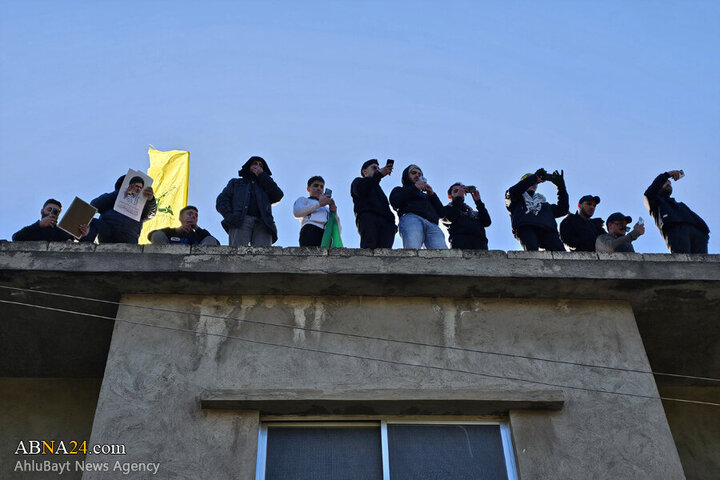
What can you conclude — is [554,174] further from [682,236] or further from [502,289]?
[502,289]

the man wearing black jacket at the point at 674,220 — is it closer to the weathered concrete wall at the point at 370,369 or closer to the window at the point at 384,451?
the weathered concrete wall at the point at 370,369

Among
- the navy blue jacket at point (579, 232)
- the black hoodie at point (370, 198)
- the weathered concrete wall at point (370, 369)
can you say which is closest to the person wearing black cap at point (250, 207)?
the black hoodie at point (370, 198)

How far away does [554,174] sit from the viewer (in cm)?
918

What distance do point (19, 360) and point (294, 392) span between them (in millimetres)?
2646

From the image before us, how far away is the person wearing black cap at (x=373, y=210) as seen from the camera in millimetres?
8234

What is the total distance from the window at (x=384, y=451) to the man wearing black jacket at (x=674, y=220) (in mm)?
3150

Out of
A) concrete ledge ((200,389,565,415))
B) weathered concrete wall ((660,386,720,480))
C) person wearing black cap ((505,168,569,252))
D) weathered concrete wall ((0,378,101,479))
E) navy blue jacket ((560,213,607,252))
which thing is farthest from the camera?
navy blue jacket ((560,213,607,252))

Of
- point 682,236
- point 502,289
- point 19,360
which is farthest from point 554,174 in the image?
point 19,360

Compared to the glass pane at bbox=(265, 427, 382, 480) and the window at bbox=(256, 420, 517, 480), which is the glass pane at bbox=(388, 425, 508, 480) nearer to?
the window at bbox=(256, 420, 517, 480)

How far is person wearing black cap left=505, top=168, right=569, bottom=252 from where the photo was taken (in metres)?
8.38

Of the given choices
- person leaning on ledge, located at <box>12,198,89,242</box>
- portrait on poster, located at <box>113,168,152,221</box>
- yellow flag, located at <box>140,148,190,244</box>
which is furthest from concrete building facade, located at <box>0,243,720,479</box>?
yellow flag, located at <box>140,148,190,244</box>

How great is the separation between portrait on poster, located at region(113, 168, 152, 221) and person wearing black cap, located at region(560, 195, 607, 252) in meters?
4.24

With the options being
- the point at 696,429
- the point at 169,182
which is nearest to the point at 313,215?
the point at 696,429

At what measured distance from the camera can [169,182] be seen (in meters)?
12.8
